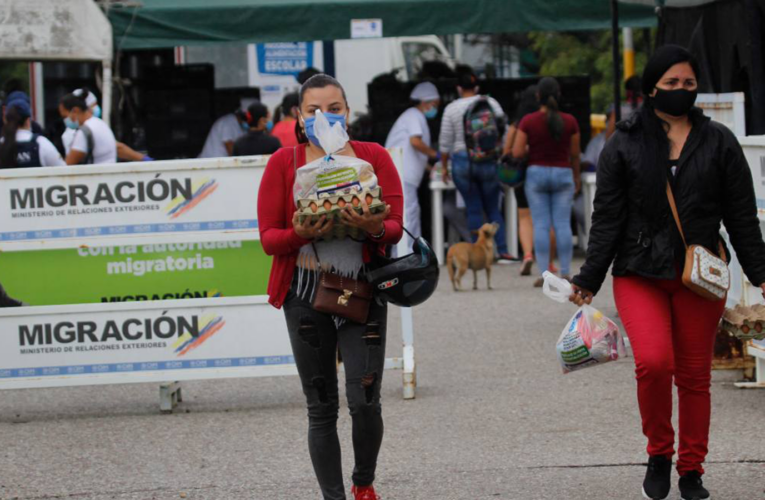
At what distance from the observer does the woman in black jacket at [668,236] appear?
5.09 m

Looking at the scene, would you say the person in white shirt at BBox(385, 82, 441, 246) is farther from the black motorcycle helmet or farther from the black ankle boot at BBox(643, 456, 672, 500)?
the black motorcycle helmet

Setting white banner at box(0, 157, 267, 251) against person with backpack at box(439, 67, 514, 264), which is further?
person with backpack at box(439, 67, 514, 264)

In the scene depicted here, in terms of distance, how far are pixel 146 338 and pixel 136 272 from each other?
0.40m

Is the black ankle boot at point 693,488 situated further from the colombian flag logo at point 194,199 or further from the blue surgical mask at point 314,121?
the colombian flag logo at point 194,199

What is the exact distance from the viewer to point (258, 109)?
34.9 ft

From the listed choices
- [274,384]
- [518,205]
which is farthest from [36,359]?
[518,205]

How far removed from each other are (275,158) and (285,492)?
1.66 m

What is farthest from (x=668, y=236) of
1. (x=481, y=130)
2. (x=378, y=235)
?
(x=481, y=130)

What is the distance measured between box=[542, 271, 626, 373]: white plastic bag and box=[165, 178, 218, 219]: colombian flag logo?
2.83 metres

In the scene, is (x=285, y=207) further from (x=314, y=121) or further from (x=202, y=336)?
(x=202, y=336)

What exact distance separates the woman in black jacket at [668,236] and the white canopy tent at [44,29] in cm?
751

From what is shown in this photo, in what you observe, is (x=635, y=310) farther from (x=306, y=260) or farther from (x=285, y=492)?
(x=285, y=492)

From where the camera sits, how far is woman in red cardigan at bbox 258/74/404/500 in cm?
488

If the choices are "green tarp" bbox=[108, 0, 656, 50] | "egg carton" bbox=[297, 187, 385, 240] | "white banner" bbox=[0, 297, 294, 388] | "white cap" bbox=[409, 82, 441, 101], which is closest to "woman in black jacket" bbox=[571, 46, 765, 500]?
"egg carton" bbox=[297, 187, 385, 240]
